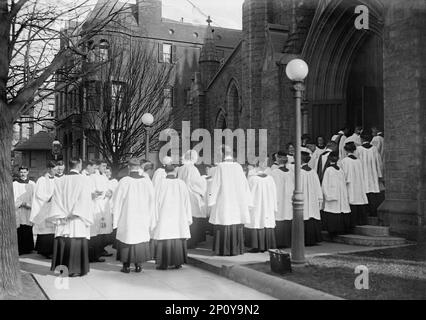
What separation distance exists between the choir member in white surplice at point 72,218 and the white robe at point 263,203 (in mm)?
3623

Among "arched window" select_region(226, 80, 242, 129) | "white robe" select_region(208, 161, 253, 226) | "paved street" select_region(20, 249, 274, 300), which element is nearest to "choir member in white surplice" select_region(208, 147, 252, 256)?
"white robe" select_region(208, 161, 253, 226)

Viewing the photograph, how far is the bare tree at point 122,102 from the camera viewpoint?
798 inches

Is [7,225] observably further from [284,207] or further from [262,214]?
[284,207]

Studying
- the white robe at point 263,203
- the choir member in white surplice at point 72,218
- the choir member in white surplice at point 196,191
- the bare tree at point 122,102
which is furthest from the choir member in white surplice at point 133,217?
the bare tree at point 122,102

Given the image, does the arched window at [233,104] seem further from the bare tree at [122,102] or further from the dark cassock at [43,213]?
the dark cassock at [43,213]

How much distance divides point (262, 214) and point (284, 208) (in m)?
0.80

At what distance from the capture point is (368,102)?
578 inches

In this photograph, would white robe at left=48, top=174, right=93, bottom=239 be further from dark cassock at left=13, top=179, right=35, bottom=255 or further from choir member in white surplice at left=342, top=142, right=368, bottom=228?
choir member in white surplice at left=342, top=142, right=368, bottom=228

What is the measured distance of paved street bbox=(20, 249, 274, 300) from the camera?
6547 mm

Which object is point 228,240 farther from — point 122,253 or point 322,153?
point 322,153

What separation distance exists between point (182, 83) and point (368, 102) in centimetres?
2576

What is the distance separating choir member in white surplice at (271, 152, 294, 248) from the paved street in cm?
264
